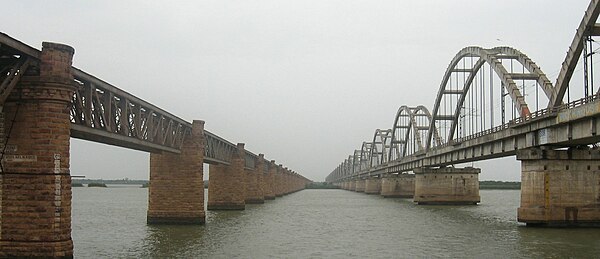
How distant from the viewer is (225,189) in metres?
62.5

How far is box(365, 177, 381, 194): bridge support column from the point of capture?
158 metres

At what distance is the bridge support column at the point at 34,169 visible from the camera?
19.7m

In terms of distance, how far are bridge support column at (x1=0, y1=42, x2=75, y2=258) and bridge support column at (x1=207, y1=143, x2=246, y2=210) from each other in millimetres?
42042

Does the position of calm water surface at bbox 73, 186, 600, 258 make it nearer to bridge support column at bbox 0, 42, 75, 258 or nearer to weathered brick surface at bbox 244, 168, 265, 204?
bridge support column at bbox 0, 42, 75, 258

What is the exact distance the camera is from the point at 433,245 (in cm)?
3203

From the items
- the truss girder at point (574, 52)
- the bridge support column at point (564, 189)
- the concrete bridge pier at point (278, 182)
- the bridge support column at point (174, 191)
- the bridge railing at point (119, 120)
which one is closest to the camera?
the bridge railing at point (119, 120)

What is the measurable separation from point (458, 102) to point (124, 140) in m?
51.7

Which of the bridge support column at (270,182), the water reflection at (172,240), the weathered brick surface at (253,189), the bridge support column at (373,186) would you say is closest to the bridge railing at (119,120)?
the water reflection at (172,240)

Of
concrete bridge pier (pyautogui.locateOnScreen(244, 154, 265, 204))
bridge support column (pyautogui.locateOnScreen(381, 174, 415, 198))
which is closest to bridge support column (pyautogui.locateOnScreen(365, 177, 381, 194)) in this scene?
bridge support column (pyautogui.locateOnScreen(381, 174, 415, 198))

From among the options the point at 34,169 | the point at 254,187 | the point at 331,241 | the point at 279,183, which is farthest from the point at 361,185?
the point at 34,169

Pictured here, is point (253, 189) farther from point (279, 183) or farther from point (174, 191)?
point (174, 191)

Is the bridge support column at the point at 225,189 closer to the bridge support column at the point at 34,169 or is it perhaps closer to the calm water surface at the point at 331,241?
the calm water surface at the point at 331,241

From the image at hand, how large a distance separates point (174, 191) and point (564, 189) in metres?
22.5

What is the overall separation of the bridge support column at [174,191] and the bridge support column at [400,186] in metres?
86.0
